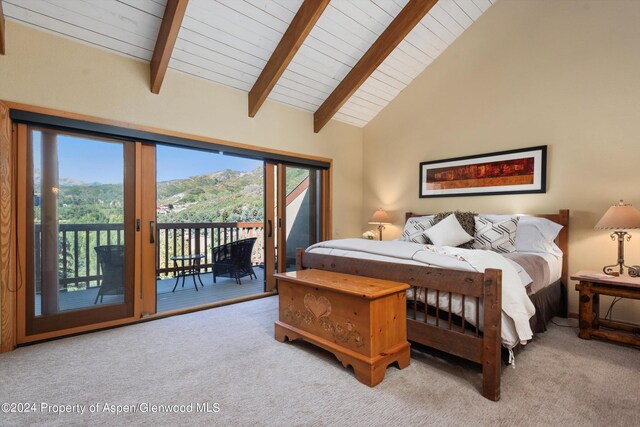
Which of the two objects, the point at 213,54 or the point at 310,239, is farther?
the point at 310,239

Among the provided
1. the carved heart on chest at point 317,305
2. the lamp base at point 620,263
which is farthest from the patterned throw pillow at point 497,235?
the carved heart on chest at point 317,305

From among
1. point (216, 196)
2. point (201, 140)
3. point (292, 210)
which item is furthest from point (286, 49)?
point (216, 196)

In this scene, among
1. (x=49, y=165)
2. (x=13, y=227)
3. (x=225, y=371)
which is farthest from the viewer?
(x=49, y=165)

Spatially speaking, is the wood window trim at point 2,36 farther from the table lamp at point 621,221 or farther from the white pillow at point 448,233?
the table lamp at point 621,221

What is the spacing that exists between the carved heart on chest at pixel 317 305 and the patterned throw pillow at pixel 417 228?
181cm

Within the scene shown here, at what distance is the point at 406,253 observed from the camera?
2389mm

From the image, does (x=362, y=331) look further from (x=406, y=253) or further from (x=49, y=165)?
(x=49, y=165)

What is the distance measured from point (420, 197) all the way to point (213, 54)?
10.6ft

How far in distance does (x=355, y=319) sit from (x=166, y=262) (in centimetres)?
420

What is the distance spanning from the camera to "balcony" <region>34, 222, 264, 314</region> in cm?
289

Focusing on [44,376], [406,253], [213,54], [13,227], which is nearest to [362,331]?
[406,253]

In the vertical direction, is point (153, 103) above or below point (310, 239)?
above

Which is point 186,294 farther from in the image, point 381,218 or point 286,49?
point 286,49

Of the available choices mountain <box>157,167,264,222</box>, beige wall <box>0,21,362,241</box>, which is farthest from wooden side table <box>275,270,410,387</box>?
mountain <box>157,167,264,222</box>
